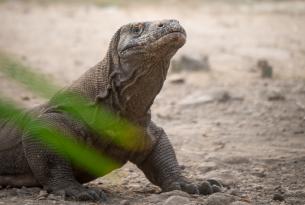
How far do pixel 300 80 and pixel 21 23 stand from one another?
9.49m

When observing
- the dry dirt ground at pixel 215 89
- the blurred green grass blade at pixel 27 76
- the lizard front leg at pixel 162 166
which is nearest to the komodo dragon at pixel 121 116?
the lizard front leg at pixel 162 166

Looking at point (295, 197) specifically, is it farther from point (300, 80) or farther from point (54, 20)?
point (54, 20)

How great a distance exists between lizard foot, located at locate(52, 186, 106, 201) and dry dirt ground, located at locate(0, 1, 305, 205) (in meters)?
0.08

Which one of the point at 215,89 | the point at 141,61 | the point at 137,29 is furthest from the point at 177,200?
the point at 215,89

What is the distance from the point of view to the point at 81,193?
376 cm

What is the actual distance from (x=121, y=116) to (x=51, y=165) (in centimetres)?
56

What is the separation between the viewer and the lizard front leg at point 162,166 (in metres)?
4.32

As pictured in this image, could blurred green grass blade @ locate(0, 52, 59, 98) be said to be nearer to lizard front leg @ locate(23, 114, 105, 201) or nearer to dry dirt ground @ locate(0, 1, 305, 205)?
dry dirt ground @ locate(0, 1, 305, 205)

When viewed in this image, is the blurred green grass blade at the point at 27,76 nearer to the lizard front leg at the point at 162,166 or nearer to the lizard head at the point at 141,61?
the lizard head at the point at 141,61

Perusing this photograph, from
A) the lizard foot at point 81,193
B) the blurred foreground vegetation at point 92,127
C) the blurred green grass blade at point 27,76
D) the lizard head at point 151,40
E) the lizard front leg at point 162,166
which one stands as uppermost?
the lizard head at point 151,40

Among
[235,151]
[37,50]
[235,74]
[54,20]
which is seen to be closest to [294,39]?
[235,74]

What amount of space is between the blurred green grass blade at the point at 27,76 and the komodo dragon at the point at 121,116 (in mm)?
2671

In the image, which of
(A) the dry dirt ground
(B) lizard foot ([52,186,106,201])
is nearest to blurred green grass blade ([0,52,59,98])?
(A) the dry dirt ground

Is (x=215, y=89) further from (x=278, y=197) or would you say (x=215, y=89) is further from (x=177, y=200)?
(x=177, y=200)
